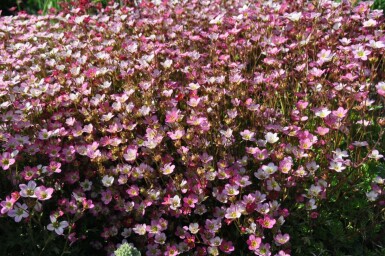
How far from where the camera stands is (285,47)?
4.00 metres

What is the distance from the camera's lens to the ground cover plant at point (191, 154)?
2.75m

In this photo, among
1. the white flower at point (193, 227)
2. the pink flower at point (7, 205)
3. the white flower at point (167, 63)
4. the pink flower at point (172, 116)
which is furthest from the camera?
the white flower at point (167, 63)

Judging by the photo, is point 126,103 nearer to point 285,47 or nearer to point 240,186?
point 240,186

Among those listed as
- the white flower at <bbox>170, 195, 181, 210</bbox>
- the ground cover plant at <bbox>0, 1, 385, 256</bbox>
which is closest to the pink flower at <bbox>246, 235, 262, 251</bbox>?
the ground cover plant at <bbox>0, 1, 385, 256</bbox>

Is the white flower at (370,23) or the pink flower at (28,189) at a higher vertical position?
the white flower at (370,23)

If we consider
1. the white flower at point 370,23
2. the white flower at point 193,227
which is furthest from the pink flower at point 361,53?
the white flower at point 193,227

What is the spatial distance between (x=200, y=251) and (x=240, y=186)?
391mm

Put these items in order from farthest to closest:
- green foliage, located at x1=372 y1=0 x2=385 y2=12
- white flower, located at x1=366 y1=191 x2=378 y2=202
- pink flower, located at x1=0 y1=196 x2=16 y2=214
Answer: green foliage, located at x1=372 y1=0 x2=385 y2=12 < white flower, located at x1=366 y1=191 x2=378 y2=202 < pink flower, located at x1=0 y1=196 x2=16 y2=214

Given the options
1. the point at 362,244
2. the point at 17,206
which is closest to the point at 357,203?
the point at 362,244

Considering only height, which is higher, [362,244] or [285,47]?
[285,47]

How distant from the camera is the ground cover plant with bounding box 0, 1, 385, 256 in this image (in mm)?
2746

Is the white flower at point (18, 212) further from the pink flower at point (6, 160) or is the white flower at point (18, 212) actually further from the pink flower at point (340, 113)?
the pink flower at point (340, 113)

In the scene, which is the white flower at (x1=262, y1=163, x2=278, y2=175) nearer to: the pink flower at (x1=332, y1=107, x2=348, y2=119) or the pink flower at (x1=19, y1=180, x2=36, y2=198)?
the pink flower at (x1=332, y1=107, x2=348, y2=119)


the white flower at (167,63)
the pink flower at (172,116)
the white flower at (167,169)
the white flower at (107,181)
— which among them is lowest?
the white flower at (107,181)
